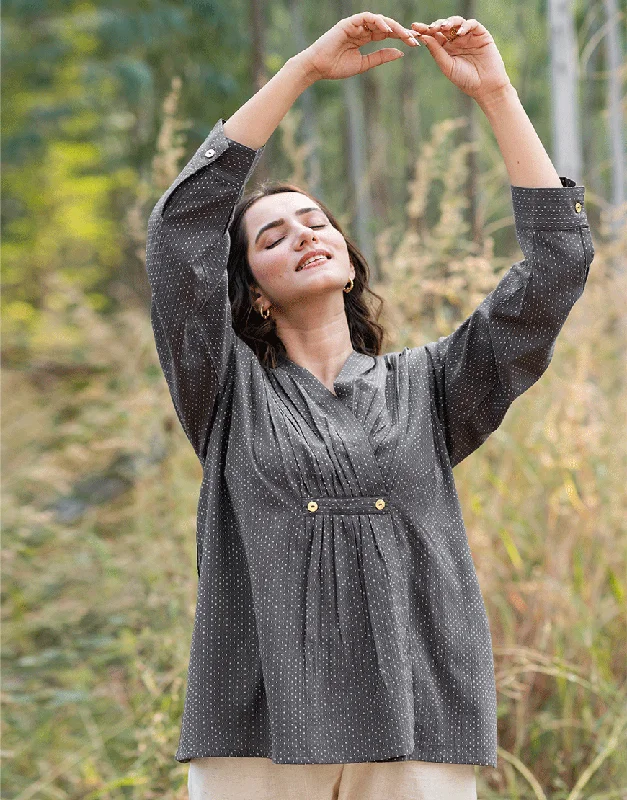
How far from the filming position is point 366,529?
5.40ft

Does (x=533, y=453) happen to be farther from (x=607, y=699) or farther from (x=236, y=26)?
(x=236, y=26)

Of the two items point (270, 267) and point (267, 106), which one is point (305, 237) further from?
point (267, 106)

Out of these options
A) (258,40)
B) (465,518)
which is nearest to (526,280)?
(465,518)

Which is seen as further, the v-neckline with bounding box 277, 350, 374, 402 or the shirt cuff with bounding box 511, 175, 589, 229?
the v-neckline with bounding box 277, 350, 374, 402

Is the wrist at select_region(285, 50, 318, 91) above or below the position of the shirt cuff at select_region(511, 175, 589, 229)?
above

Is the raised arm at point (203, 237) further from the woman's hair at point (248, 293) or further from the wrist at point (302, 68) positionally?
the woman's hair at point (248, 293)

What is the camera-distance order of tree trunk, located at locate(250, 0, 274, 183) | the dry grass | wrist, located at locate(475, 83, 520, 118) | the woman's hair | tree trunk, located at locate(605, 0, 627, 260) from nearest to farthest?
1. wrist, located at locate(475, 83, 520, 118)
2. the woman's hair
3. the dry grass
4. tree trunk, located at locate(605, 0, 627, 260)
5. tree trunk, located at locate(250, 0, 274, 183)

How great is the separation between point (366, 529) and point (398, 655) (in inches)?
7.4

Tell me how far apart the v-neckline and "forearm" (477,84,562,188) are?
38cm

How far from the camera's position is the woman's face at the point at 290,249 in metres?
1.78

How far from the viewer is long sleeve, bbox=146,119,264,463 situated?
1658mm

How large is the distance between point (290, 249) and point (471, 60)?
408 mm

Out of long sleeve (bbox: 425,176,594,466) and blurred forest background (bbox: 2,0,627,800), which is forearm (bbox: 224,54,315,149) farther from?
blurred forest background (bbox: 2,0,627,800)

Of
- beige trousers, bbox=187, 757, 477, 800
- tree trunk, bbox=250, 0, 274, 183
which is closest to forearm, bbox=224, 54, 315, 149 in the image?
beige trousers, bbox=187, 757, 477, 800
